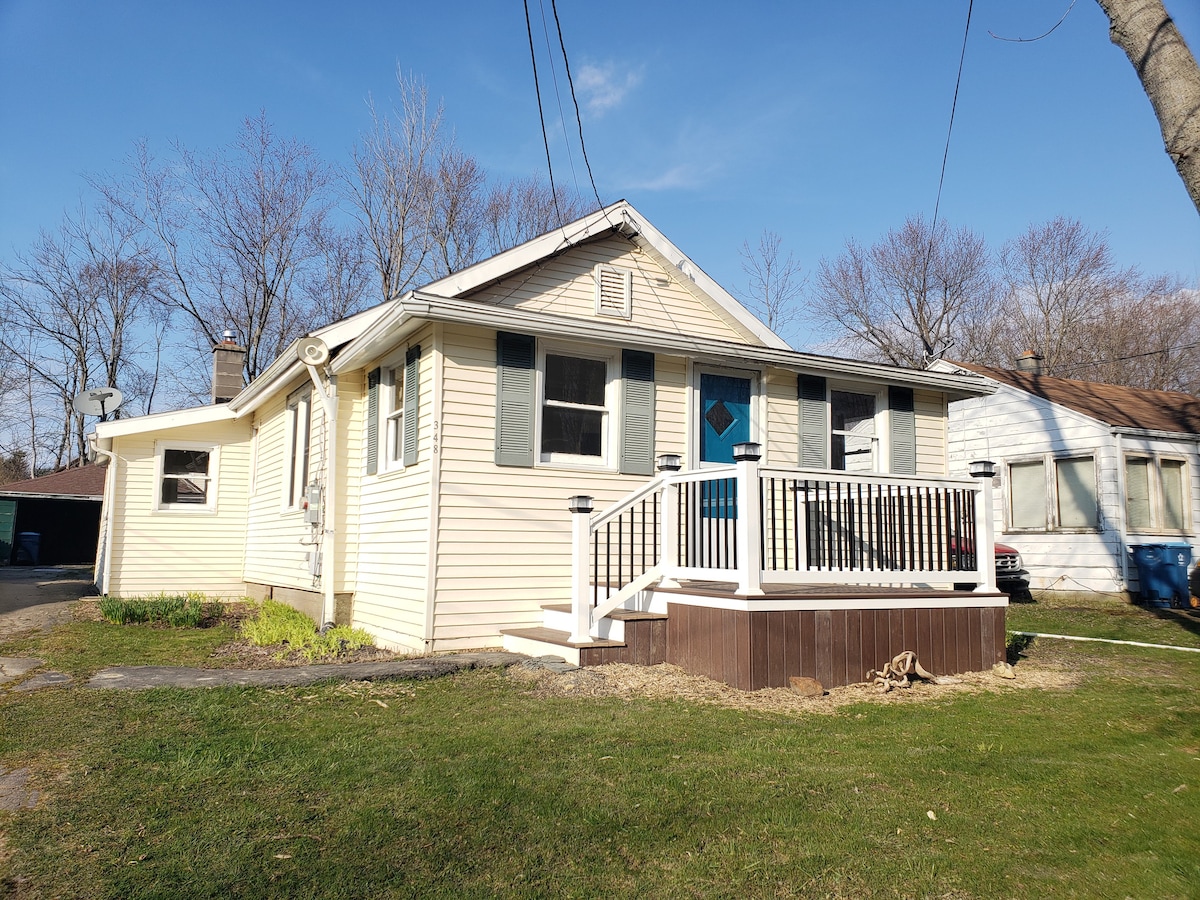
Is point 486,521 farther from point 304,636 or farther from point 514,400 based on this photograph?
point 304,636

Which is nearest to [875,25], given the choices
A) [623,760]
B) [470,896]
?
[623,760]

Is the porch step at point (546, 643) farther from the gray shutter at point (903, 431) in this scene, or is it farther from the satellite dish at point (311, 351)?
the gray shutter at point (903, 431)

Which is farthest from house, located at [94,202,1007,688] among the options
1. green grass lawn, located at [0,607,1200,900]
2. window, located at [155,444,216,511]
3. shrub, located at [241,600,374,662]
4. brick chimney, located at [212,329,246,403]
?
brick chimney, located at [212,329,246,403]

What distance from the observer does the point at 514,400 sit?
887 cm

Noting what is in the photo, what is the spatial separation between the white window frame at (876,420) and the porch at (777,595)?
8.61 feet

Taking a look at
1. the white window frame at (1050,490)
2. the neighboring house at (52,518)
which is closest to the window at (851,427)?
the white window frame at (1050,490)

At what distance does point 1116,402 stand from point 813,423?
10235 mm

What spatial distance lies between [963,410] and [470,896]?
17.3 metres

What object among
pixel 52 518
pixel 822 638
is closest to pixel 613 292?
pixel 822 638

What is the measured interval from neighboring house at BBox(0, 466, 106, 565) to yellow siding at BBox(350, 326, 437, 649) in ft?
69.8

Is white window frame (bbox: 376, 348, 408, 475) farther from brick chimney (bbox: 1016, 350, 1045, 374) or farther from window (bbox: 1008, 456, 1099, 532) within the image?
brick chimney (bbox: 1016, 350, 1045, 374)

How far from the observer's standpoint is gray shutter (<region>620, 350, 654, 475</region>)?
942 centimetres

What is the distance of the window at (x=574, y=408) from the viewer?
30.6 ft

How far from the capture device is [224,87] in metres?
15.2
